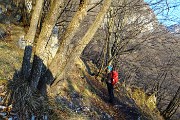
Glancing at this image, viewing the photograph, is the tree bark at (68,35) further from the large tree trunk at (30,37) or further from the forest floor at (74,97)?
the forest floor at (74,97)

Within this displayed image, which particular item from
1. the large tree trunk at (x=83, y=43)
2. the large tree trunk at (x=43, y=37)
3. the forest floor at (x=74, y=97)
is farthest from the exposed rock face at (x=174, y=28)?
the large tree trunk at (x=43, y=37)

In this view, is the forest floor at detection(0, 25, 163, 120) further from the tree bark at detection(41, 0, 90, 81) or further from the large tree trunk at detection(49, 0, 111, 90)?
the tree bark at detection(41, 0, 90, 81)

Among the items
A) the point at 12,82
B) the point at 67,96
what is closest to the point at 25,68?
the point at 12,82

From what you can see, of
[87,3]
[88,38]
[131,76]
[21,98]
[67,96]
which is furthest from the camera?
[131,76]

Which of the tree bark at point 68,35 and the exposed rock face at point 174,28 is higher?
the tree bark at point 68,35

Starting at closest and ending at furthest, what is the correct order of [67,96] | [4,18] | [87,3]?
[87,3], [67,96], [4,18]

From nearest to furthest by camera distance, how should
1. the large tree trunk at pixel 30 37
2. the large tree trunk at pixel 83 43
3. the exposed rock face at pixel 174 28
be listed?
the large tree trunk at pixel 30 37 < the large tree trunk at pixel 83 43 < the exposed rock face at pixel 174 28

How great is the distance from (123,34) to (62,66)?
937 centimetres

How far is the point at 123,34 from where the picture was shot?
1772 centimetres

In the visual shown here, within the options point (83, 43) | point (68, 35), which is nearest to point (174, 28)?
point (83, 43)

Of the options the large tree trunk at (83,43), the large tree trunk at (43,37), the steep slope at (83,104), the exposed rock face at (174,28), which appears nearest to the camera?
the large tree trunk at (43,37)

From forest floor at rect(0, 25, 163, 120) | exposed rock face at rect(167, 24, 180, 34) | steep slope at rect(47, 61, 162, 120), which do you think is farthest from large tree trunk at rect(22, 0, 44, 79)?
exposed rock face at rect(167, 24, 180, 34)

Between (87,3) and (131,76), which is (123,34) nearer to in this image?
(87,3)

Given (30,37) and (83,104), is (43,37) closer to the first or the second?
(30,37)
